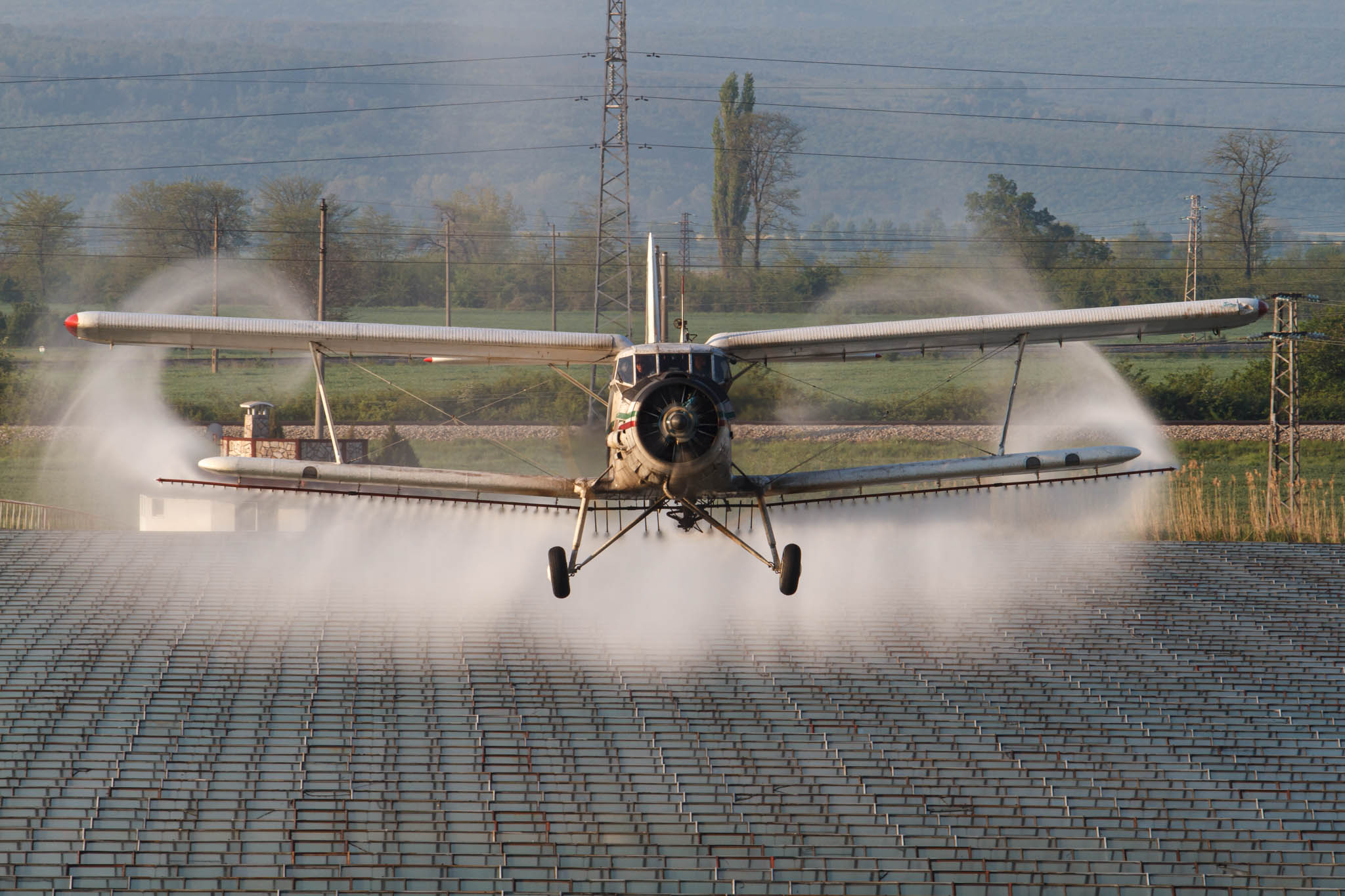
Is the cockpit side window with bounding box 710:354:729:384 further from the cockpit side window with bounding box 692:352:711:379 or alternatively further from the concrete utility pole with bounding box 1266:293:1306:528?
the concrete utility pole with bounding box 1266:293:1306:528

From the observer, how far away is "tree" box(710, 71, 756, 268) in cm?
14175

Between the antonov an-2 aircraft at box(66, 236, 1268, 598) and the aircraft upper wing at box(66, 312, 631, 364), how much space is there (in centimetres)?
3

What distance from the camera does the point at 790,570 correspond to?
2211 centimetres

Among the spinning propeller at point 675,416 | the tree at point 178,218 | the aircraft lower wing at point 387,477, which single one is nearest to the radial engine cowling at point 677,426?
the spinning propeller at point 675,416

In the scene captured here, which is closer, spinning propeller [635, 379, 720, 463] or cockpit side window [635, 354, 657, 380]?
spinning propeller [635, 379, 720, 463]

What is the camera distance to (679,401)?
67.3 feet

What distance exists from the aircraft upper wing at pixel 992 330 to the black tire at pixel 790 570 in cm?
420

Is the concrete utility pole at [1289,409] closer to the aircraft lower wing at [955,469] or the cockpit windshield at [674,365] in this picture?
the aircraft lower wing at [955,469]

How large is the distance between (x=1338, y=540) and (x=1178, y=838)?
93.8ft

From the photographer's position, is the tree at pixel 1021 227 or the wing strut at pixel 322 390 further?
the tree at pixel 1021 227

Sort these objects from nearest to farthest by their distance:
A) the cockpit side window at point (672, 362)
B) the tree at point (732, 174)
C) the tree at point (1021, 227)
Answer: the cockpit side window at point (672, 362) → the tree at point (1021, 227) → the tree at point (732, 174)

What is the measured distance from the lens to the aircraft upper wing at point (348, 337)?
2458cm

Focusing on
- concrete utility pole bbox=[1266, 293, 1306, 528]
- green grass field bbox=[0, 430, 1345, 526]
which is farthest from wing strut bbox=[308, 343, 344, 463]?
green grass field bbox=[0, 430, 1345, 526]

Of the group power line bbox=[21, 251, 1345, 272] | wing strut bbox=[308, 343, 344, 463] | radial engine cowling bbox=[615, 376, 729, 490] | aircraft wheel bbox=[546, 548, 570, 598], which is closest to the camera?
radial engine cowling bbox=[615, 376, 729, 490]
